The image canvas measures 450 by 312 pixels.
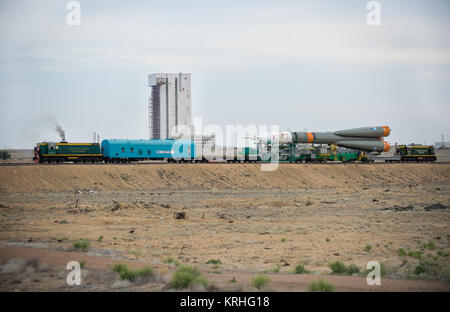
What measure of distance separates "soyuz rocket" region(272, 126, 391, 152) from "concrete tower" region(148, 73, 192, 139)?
92.6 metres

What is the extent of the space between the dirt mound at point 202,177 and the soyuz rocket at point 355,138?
6118 millimetres

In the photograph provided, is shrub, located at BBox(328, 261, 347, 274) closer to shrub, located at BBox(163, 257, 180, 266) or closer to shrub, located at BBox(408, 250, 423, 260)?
shrub, located at BBox(408, 250, 423, 260)

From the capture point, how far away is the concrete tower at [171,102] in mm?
174250

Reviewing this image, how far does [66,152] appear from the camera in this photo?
74.4m

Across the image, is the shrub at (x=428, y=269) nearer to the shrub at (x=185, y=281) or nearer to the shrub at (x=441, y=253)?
the shrub at (x=441, y=253)

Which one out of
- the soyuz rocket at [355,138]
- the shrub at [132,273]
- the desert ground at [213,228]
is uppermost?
the soyuz rocket at [355,138]

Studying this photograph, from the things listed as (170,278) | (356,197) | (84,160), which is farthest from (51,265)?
(84,160)

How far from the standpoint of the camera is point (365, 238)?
28891mm

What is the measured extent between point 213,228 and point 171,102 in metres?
145

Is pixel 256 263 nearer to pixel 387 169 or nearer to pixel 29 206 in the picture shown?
pixel 29 206

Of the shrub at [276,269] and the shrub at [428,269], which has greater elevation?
the shrub at [428,269]

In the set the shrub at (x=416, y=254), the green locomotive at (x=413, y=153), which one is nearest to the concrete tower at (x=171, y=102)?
the green locomotive at (x=413, y=153)

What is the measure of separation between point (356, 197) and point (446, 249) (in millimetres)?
28967
